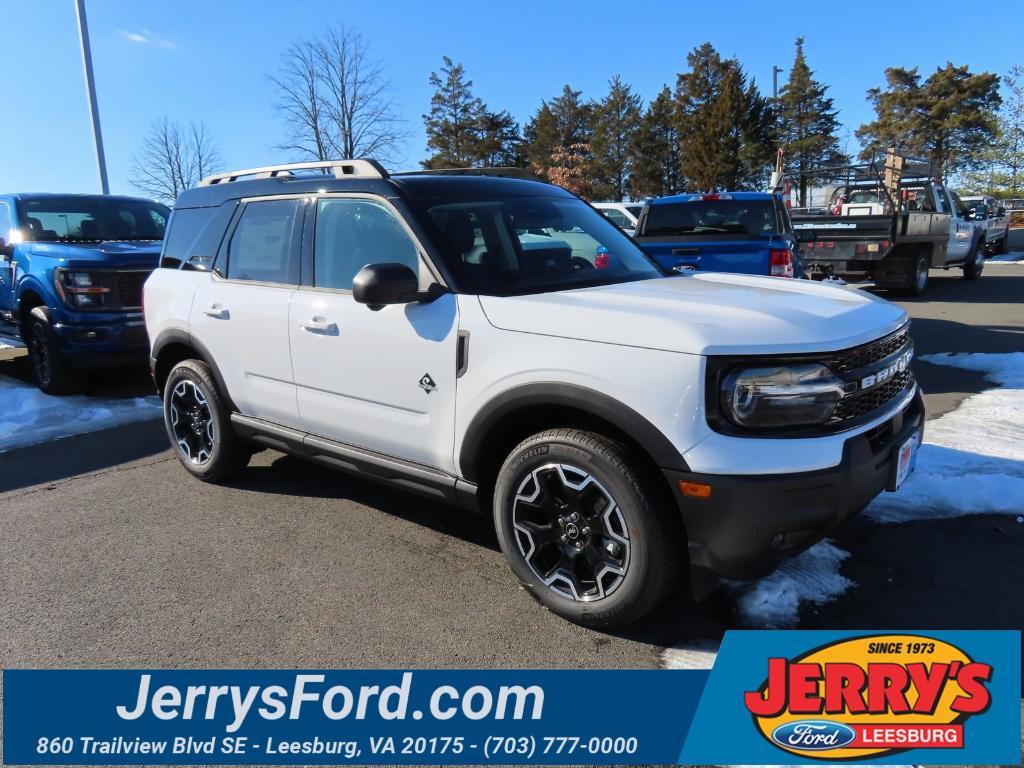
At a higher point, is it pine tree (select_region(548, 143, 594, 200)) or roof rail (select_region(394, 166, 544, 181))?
pine tree (select_region(548, 143, 594, 200))

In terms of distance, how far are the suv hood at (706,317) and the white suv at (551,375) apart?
10 mm

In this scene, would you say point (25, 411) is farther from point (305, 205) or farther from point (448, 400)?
Result: point (448, 400)

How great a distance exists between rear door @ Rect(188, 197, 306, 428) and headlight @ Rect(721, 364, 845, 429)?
2345 millimetres

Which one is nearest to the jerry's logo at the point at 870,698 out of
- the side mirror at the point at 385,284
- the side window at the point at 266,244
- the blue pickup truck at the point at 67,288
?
the side mirror at the point at 385,284

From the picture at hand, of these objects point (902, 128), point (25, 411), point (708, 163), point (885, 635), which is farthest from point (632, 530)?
point (902, 128)

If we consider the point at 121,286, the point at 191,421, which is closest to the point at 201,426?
the point at 191,421

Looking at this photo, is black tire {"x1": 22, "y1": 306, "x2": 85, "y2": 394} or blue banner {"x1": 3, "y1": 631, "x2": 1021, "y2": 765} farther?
black tire {"x1": 22, "y1": 306, "x2": 85, "y2": 394}

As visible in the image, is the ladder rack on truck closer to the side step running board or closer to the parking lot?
the parking lot

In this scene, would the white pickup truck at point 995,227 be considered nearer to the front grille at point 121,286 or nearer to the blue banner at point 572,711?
the front grille at point 121,286

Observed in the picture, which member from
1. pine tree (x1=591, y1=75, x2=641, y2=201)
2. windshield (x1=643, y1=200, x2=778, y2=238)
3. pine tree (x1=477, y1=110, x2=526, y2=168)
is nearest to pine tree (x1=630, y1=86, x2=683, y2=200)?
pine tree (x1=591, y1=75, x2=641, y2=201)

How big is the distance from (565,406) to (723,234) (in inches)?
232

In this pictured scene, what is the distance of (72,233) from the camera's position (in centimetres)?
749

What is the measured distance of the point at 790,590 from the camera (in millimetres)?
2975

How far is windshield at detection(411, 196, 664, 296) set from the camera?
3.13 metres
